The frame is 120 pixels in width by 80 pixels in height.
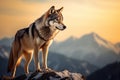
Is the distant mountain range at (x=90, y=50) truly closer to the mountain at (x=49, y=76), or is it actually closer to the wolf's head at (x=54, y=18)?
the mountain at (x=49, y=76)

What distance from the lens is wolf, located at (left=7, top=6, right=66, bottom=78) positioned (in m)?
4.78

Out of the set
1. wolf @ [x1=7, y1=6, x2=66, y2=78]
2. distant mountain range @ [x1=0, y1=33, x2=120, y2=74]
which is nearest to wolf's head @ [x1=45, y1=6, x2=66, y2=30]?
wolf @ [x1=7, y1=6, x2=66, y2=78]

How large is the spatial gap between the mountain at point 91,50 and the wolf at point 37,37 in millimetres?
91084

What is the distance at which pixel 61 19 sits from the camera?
15.6 ft

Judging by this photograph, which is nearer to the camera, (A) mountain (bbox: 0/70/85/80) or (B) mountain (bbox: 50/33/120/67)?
(A) mountain (bbox: 0/70/85/80)

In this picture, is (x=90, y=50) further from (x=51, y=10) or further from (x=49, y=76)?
(x=51, y=10)

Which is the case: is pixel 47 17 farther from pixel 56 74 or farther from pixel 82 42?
pixel 82 42

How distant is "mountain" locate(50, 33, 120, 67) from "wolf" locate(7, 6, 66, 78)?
91084 millimetres

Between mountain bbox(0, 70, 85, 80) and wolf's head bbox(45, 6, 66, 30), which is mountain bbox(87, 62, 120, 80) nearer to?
mountain bbox(0, 70, 85, 80)

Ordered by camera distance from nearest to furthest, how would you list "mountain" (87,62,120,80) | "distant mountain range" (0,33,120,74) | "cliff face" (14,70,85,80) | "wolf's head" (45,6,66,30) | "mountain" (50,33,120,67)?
"wolf's head" (45,6,66,30) → "cliff face" (14,70,85,80) → "mountain" (87,62,120,80) → "distant mountain range" (0,33,120,74) → "mountain" (50,33,120,67)

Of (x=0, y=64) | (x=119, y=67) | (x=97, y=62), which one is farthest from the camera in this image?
(x=97, y=62)

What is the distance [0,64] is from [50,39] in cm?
5282

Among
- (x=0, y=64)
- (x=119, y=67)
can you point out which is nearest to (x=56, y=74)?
(x=119, y=67)

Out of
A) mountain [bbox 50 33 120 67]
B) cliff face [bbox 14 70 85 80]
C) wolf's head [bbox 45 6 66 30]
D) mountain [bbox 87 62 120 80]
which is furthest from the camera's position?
mountain [bbox 50 33 120 67]
